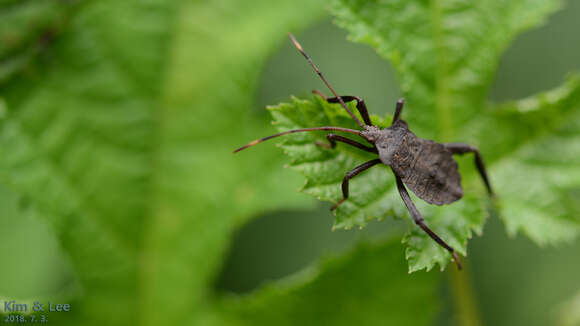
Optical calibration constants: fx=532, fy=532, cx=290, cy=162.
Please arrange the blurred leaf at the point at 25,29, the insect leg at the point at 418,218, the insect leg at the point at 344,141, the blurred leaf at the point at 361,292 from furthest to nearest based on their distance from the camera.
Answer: the blurred leaf at the point at 25,29, the blurred leaf at the point at 361,292, the insect leg at the point at 344,141, the insect leg at the point at 418,218

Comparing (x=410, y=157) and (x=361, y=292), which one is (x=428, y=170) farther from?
(x=361, y=292)

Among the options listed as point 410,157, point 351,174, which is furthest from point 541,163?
point 351,174

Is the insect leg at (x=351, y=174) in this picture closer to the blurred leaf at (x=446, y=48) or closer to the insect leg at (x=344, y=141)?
the insect leg at (x=344, y=141)

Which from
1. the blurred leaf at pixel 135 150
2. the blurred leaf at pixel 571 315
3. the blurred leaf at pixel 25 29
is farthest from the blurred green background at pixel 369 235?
the blurred leaf at pixel 25 29

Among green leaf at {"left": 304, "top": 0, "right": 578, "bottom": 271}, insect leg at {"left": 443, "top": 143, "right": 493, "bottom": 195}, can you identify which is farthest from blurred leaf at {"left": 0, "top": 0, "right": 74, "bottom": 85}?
insect leg at {"left": 443, "top": 143, "right": 493, "bottom": 195}

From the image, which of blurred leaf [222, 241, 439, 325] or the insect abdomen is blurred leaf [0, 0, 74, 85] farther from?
the insect abdomen
